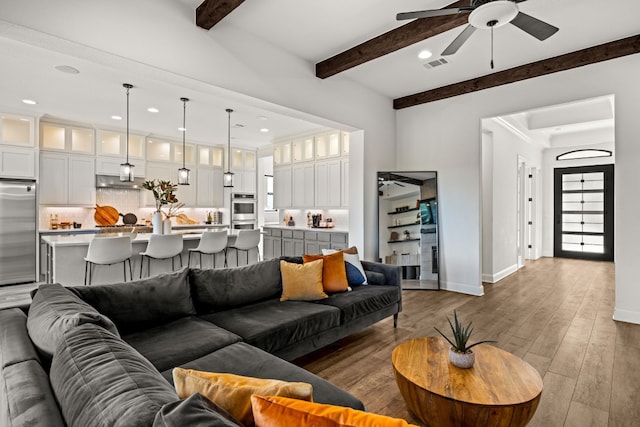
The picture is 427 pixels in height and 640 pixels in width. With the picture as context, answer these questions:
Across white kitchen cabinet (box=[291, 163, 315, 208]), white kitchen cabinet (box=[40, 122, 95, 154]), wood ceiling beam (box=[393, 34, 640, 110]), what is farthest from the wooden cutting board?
wood ceiling beam (box=[393, 34, 640, 110])

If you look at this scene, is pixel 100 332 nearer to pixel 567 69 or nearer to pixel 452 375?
pixel 452 375

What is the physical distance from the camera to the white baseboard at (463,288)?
494 centimetres

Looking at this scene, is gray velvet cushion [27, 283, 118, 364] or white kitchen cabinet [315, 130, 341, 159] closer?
gray velvet cushion [27, 283, 118, 364]

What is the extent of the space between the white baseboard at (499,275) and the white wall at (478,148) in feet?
3.02

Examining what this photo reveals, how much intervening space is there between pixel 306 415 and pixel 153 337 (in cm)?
169

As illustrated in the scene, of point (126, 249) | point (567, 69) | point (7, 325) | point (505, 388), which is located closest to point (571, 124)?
point (567, 69)

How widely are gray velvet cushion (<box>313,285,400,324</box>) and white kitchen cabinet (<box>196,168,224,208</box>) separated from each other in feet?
20.2

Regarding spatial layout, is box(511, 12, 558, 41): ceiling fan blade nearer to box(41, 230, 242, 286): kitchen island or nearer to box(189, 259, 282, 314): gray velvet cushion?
box(189, 259, 282, 314): gray velvet cushion

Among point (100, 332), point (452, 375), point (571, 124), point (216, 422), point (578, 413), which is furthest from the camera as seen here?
point (571, 124)

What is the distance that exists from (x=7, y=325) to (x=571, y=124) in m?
8.41

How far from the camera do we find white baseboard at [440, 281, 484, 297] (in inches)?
194

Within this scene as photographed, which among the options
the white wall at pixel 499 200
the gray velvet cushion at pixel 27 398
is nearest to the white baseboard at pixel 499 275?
the white wall at pixel 499 200

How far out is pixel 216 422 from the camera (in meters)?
0.73

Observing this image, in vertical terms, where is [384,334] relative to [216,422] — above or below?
below
